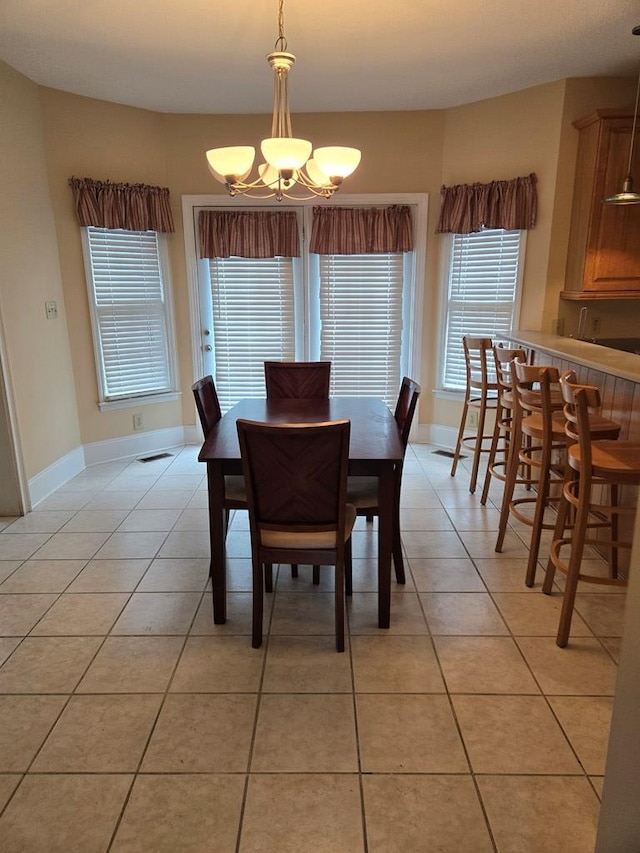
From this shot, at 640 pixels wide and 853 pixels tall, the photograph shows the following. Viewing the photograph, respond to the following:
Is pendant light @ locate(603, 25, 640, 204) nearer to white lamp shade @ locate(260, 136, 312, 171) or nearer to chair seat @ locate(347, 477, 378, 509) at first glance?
white lamp shade @ locate(260, 136, 312, 171)

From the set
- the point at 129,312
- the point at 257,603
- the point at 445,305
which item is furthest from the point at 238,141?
the point at 257,603

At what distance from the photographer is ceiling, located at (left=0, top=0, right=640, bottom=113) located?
2.78 m

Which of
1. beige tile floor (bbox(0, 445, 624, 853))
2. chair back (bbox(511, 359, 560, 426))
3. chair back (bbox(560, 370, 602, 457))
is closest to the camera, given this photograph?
beige tile floor (bbox(0, 445, 624, 853))

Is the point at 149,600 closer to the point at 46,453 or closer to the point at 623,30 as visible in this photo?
the point at 46,453

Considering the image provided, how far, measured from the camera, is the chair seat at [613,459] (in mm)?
2094

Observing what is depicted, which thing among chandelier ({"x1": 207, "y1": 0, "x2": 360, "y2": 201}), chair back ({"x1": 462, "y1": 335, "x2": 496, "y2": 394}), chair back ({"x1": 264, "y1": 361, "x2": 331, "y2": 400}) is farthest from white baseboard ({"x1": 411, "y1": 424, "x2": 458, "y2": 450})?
chandelier ({"x1": 207, "y1": 0, "x2": 360, "y2": 201})

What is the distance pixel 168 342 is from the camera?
192 inches

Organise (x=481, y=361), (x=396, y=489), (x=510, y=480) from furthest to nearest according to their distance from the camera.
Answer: (x=481, y=361)
(x=510, y=480)
(x=396, y=489)

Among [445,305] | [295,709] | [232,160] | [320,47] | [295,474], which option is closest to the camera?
[295,709]

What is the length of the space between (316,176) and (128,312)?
8.13 feet

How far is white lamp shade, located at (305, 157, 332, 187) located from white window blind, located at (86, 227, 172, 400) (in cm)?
231

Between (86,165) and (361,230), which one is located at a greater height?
(86,165)

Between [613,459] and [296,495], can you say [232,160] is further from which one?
[613,459]

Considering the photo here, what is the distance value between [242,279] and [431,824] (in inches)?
166
